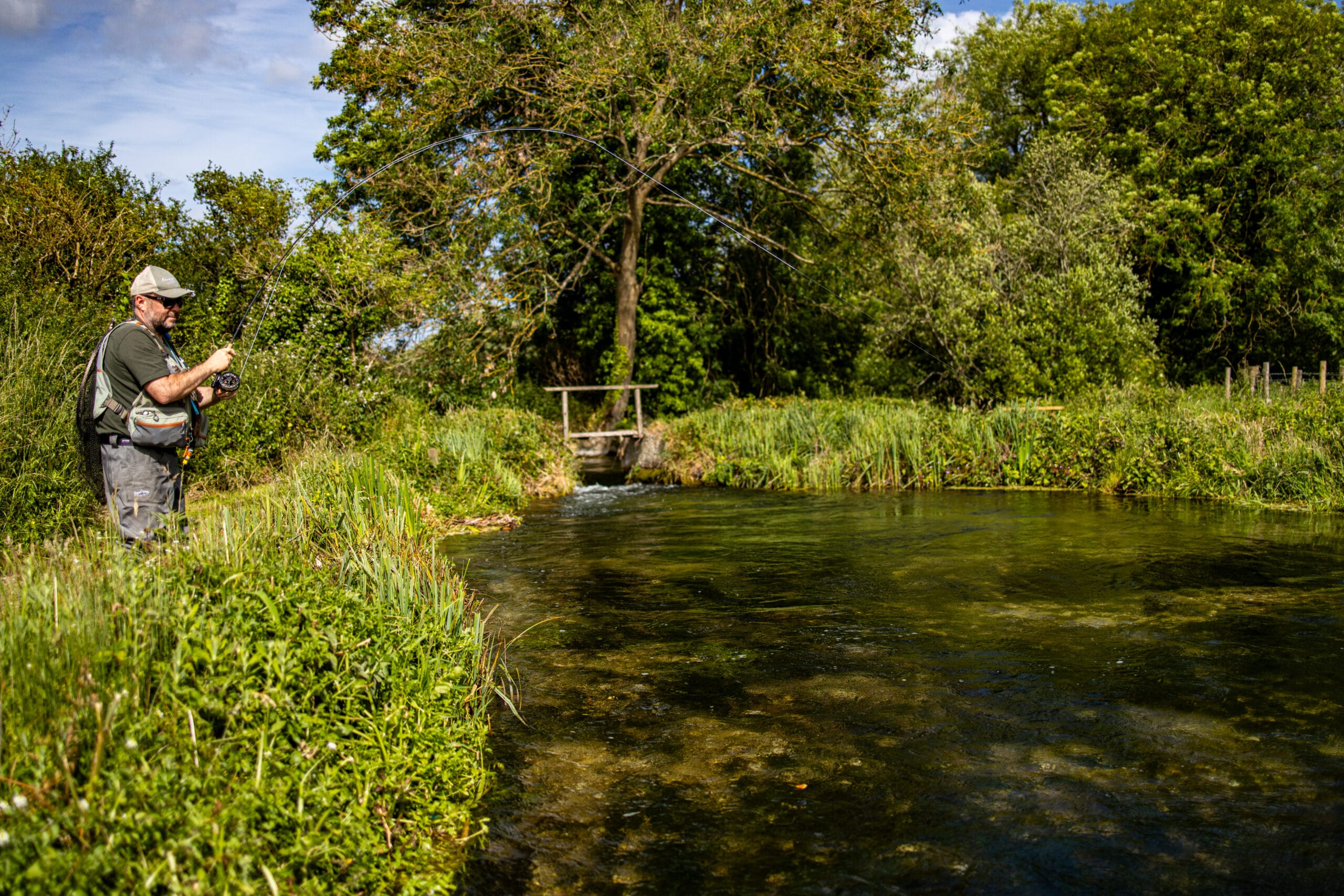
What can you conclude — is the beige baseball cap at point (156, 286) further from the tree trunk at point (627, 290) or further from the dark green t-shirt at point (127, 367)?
the tree trunk at point (627, 290)

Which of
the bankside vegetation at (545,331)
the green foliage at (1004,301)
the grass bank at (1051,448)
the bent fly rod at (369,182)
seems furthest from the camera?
the green foliage at (1004,301)

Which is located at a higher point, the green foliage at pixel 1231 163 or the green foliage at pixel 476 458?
the green foliage at pixel 1231 163

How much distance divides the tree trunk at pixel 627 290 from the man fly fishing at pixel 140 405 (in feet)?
58.4

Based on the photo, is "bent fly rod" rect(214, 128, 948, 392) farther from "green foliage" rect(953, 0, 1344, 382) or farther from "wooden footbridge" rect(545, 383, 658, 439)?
"green foliage" rect(953, 0, 1344, 382)

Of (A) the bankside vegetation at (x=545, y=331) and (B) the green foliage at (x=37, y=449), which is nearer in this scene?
(A) the bankside vegetation at (x=545, y=331)

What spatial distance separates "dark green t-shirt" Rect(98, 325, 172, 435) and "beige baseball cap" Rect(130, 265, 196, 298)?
241mm

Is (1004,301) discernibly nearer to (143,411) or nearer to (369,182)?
(369,182)

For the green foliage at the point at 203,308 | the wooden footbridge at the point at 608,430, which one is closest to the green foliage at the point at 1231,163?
the wooden footbridge at the point at 608,430

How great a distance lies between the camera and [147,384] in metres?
5.57

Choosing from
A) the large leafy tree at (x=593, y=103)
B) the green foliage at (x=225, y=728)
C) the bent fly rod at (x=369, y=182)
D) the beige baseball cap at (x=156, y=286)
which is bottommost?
the green foliage at (x=225, y=728)

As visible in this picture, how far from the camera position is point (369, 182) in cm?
1767

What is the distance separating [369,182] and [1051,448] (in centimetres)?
1244

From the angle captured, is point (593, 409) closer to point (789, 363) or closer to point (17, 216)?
point (789, 363)

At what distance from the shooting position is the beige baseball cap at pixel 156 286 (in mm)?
5727
